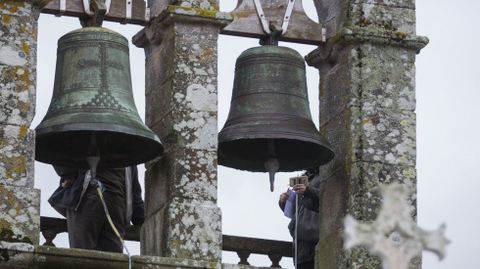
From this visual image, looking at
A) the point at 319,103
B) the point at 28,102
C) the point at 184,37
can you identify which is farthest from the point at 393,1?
the point at 28,102

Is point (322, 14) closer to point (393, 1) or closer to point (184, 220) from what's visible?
point (393, 1)

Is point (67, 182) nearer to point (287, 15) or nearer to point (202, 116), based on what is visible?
point (202, 116)

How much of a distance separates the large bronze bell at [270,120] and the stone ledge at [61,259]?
128 centimetres

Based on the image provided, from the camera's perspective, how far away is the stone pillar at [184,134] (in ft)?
28.8

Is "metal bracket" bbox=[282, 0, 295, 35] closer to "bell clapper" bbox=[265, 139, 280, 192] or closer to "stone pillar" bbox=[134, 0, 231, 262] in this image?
"stone pillar" bbox=[134, 0, 231, 262]

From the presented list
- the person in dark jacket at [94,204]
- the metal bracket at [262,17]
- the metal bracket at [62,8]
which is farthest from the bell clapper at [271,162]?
the metal bracket at [62,8]

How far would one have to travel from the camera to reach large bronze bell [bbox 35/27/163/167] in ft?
27.7

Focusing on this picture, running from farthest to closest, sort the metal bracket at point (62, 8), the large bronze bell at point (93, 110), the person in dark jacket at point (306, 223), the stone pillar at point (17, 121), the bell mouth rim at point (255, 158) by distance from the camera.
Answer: the person in dark jacket at point (306, 223) < the bell mouth rim at point (255, 158) < the metal bracket at point (62, 8) < the large bronze bell at point (93, 110) < the stone pillar at point (17, 121)

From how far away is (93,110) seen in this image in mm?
8477

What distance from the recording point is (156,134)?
8.98 metres

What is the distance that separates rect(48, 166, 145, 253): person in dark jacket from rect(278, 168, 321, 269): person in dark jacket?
1.44 m

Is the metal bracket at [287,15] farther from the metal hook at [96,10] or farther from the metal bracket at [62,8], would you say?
the metal bracket at [62,8]

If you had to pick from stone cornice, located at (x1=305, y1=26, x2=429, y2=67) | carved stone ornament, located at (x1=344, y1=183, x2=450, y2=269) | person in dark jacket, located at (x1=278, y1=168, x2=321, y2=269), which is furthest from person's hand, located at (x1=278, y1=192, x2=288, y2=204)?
carved stone ornament, located at (x1=344, y1=183, x2=450, y2=269)

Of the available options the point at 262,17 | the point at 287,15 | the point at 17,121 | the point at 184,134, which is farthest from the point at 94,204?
the point at 287,15
